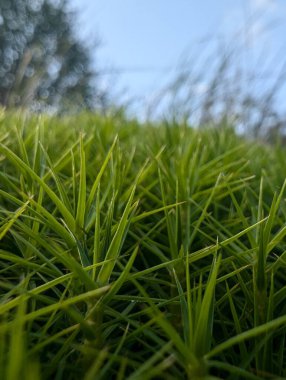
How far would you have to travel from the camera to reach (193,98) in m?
1.89

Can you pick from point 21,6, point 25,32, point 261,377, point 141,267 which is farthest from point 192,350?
point 21,6

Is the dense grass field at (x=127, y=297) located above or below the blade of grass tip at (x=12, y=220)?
below

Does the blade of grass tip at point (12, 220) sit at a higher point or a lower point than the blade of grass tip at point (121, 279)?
higher

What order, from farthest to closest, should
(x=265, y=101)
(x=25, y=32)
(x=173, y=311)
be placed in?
(x=25, y=32) < (x=265, y=101) < (x=173, y=311)

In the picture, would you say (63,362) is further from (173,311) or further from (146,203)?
(146,203)

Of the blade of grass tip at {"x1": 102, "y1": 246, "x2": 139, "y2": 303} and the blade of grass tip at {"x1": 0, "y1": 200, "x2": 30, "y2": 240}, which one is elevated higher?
the blade of grass tip at {"x1": 0, "y1": 200, "x2": 30, "y2": 240}

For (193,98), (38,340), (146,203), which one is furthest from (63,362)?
(193,98)

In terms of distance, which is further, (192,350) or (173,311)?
(173,311)

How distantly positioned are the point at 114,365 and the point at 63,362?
0.15 feet

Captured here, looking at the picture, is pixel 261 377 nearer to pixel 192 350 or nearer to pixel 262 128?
pixel 192 350

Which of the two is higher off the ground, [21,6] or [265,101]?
[21,6]

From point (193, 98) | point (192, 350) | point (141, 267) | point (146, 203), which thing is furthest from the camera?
point (193, 98)

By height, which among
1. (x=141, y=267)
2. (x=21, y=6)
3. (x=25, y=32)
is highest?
(x=21, y=6)

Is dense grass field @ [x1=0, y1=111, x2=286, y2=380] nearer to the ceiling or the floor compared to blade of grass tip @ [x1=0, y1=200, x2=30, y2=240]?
nearer to the floor
